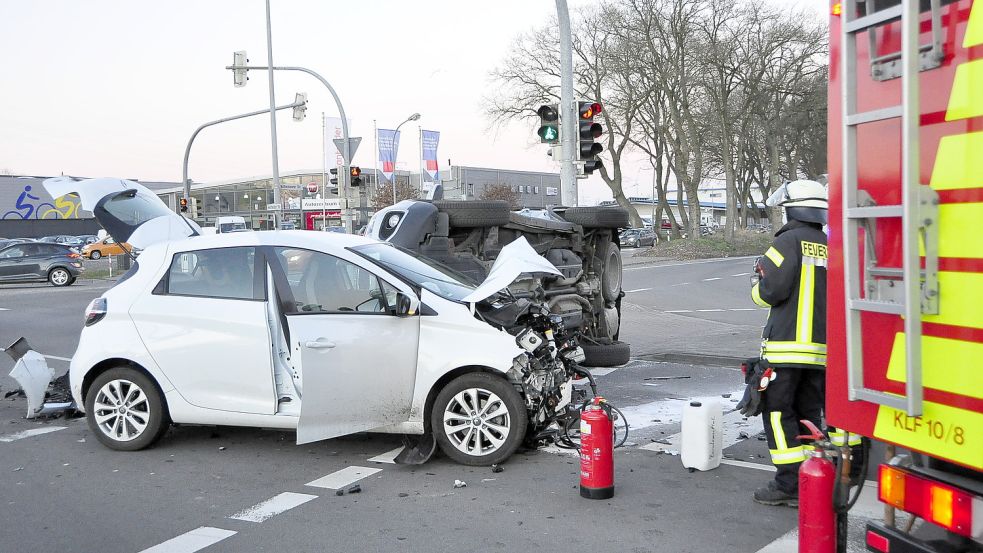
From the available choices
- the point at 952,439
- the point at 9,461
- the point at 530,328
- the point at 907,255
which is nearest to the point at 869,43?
the point at 907,255

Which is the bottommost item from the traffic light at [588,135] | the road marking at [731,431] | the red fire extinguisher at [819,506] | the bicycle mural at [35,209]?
the road marking at [731,431]

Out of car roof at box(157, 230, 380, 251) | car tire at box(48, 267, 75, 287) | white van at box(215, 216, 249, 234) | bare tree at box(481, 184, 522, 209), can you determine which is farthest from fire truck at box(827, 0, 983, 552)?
bare tree at box(481, 184, 522, 209)

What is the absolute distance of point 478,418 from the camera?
20.1 ft

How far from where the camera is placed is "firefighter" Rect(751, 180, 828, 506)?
5000mm

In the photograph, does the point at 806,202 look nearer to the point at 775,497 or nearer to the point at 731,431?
the point at 775,497

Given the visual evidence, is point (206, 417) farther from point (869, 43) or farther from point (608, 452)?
point (869, 43)

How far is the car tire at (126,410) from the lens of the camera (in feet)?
21.9

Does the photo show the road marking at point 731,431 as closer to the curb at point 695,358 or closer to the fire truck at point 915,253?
the curb at point 695,358

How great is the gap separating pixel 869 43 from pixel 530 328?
3.63 meters

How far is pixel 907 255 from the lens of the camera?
278 cm

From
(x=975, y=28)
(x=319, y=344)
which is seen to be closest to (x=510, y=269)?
(x=319, y=344)

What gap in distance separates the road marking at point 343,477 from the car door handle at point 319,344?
0.88m

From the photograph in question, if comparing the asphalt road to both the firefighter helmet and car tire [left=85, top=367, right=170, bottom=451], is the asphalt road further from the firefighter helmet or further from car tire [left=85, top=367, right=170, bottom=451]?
the firefighter helmet

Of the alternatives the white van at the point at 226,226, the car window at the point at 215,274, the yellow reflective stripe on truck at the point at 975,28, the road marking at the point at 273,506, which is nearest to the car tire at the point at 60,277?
the white van at the point at 226,226
